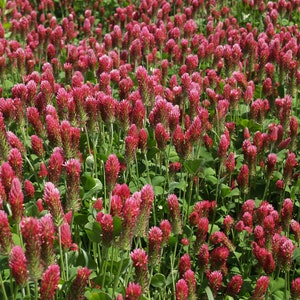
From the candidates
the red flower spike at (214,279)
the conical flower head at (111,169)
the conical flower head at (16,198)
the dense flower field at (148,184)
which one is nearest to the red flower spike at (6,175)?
the dense flower field at (148,184)

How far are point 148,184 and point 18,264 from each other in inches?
29.1

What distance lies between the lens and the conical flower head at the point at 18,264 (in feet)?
6.08

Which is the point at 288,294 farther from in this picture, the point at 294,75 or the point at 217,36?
the point at 217,36

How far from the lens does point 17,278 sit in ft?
6.18

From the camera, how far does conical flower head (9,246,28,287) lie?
6.08ft

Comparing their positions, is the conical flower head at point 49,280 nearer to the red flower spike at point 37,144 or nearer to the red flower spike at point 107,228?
the red flower spike at point 107,228

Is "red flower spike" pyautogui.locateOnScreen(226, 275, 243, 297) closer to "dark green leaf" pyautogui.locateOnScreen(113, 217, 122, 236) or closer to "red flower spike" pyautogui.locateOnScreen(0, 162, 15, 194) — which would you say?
"dark green leaf" pyautogui.locateOnScreen(113, 217, 122, 236)

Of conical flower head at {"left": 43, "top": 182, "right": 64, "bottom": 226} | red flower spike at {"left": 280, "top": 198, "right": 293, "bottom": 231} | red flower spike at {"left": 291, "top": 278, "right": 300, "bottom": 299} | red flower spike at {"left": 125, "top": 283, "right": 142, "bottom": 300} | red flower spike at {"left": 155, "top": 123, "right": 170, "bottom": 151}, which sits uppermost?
conical flower head at {"left": 43, "top": 182, "right": 64, "bottom": 226}

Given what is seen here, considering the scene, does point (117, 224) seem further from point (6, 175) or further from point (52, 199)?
point (6, 175)

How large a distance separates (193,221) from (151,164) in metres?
0.89

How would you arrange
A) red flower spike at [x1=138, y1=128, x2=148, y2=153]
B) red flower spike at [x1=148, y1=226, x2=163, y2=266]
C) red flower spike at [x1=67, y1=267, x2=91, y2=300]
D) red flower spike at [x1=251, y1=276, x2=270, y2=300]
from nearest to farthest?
1. red flower spike at [x1=67, y1=267, x2=91, y2=300]
2. red flower spike at [x1=148, y1=226, x2=163, y2=266]
3. red flower spike at [x1=251, y1=276, x2=270, y2=300]
4. red flower spike at [x1=138, y1=128, x2=148, y2=153]

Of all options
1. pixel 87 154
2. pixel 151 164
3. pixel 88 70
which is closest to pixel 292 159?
pixel 151 164

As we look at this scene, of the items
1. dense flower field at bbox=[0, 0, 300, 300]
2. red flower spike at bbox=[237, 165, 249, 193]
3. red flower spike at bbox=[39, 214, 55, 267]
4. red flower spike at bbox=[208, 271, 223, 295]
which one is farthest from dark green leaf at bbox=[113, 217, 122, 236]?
red flower spike at bbox=[237, 165, 249, 193]

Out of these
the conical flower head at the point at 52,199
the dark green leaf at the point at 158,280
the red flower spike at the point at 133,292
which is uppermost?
the conical flower head at the point at 52,199
